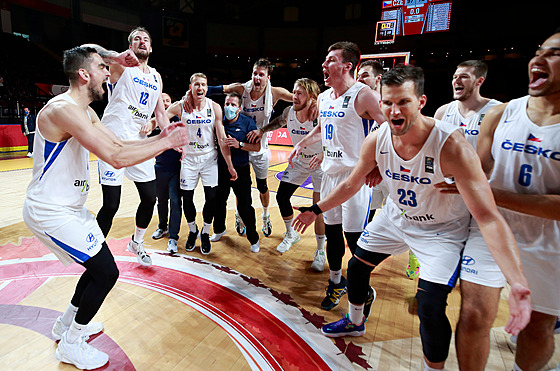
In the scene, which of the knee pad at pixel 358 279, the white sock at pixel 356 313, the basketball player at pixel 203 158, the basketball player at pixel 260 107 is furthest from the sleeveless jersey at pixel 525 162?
the basketball player at pixel 260 107

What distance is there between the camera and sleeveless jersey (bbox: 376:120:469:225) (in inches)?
80.7

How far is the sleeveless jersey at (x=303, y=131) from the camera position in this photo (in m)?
4.36

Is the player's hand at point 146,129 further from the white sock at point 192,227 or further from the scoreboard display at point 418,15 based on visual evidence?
the scoreboard display at point 418,15

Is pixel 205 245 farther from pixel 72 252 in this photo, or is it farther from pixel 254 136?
pixel 72 252

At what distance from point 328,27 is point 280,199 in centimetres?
2079

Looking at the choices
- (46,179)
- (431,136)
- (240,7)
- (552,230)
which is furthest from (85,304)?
(240,7)

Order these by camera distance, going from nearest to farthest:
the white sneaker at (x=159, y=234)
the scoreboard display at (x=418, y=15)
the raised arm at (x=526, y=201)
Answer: the raised arm at (x=526, y=201)
the white sneaker at (x=159, y=234)
the scoreboard display at (x=418, y=15)

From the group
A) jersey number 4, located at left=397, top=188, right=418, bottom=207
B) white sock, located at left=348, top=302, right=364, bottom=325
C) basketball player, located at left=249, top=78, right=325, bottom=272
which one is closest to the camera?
jersey number 4, located at left=397, top=188, right=418, bottom=207

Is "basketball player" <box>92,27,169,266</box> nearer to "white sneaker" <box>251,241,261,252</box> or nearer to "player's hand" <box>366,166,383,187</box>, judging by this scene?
"white sneaker" <box>251,241,261,252</box>

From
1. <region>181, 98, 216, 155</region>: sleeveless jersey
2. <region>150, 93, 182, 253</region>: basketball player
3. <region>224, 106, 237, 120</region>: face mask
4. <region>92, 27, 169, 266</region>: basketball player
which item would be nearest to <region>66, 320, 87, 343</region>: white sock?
<region>92, 27, 169, 266</region>: basketball player

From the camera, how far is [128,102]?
3695 mm

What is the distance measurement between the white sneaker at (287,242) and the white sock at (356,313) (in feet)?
6.23

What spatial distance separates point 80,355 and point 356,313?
205cm

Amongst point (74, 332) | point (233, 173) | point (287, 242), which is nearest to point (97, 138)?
point (74, 332)
